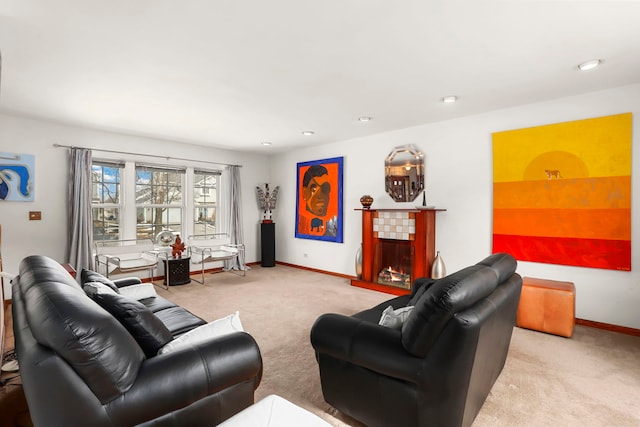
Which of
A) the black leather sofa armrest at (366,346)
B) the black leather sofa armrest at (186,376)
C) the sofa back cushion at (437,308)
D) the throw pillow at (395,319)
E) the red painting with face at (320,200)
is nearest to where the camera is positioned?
the black leather sofa armrest at (186,376)

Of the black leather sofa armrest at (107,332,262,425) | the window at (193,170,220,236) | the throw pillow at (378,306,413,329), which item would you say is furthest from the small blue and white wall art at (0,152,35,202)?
the throw pillow at (378,306,413,329)

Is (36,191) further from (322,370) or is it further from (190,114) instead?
(322,370)

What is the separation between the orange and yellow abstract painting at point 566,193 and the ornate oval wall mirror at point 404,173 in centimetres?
102

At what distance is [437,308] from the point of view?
140 cm

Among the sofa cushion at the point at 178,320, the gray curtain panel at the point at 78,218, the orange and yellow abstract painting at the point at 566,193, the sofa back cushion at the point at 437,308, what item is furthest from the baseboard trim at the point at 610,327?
the gray curtain panel at the point at 78,218

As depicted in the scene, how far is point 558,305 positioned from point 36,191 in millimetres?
6281

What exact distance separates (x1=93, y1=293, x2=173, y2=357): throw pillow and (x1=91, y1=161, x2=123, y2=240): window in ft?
13.4

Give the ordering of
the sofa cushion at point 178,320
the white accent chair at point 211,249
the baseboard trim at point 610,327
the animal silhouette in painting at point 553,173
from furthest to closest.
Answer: the white accent chair at point 211,249 → the animal silhouette in painting at point 553,173 → the baseboard trim at point 610,327 → the sofa cushion at point 178,320

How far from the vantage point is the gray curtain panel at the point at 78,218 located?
14.6ft

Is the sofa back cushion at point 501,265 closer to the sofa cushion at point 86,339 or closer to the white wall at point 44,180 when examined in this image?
the sofa cushion at point 86,339

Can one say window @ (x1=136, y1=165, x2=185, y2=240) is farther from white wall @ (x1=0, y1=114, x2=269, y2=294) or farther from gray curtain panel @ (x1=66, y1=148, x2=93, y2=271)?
gray curtain panel @ (x1=66, y1=148, x2=93, y2=271)

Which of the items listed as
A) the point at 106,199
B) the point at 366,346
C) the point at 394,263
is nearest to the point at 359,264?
the point at 394,263

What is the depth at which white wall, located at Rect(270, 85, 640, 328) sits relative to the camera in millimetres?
3205

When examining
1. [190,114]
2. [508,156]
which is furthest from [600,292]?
[190,114]
